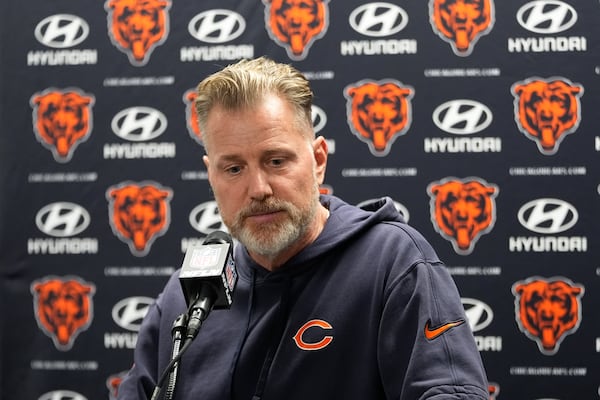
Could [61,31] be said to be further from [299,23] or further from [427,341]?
→ [427,341]

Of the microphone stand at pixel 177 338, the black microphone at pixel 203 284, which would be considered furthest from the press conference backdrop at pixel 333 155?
the microphone stand at pixel 177 338

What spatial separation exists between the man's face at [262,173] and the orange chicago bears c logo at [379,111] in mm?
1148

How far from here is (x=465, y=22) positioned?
2.37 metres

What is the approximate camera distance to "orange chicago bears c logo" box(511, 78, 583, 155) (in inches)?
91.4

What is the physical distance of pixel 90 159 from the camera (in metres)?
2.52

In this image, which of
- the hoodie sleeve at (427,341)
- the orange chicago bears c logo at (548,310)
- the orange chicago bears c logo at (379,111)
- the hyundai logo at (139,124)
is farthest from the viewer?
the hyundai logo at (139,124)

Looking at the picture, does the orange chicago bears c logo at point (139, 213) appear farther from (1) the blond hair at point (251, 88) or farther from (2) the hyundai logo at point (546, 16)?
(2) the hyundai logo at point (546, 16)

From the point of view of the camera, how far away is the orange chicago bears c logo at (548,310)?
227 cm

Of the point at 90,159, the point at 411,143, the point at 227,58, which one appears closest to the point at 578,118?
the point at 411,143

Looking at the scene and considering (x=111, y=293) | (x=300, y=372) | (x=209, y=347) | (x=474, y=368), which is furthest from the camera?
(x=111, y=293)

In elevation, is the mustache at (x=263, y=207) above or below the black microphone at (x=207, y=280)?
above

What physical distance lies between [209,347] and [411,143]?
1.30 m

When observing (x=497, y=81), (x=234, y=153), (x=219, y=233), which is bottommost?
(x=219, y=233)

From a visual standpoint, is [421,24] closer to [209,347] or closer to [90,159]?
[90,159]
